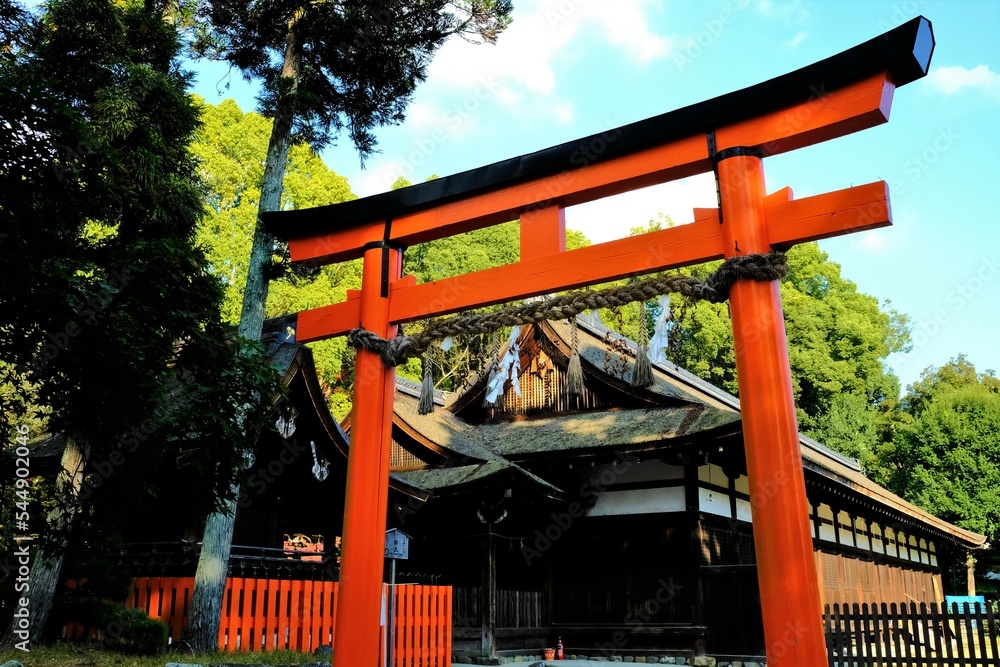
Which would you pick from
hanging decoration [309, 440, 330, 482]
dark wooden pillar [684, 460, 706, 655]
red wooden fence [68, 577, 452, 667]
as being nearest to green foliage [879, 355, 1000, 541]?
dark wooden pillar [684, 460, 706, 655]

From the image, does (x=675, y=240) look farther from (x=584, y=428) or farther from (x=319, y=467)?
(x=584, y=428)

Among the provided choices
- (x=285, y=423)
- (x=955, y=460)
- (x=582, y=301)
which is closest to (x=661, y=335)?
(x=582, y=301)

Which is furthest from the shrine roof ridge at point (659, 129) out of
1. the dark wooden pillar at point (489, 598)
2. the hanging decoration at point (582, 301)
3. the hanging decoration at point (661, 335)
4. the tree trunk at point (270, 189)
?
the dark wooden pillar at point (489, 598)

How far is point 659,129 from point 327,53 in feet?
21.6

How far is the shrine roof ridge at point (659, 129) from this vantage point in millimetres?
4570

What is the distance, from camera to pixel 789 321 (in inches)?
1161

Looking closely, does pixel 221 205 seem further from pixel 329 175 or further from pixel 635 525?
pixel 635 525

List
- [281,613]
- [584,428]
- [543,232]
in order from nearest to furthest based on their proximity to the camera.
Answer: [543,232] < [281,613] < [584,428]

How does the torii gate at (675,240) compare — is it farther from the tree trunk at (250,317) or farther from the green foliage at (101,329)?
the tree trunk at (250,317)

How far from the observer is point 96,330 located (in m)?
4.62

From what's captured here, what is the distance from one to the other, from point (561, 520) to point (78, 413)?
33.8 feet

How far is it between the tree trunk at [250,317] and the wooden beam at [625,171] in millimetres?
1897

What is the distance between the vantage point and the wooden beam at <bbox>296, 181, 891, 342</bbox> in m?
4.59

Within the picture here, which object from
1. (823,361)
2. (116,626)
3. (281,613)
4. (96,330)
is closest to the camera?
(96,330)
